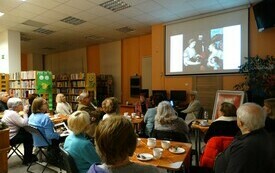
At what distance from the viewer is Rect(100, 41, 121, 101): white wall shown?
9.21 m

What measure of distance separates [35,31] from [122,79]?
3.88 meters

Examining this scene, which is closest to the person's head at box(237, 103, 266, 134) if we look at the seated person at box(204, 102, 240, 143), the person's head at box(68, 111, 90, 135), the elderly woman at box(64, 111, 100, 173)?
the seated person at box(204, 102, 240, 143)

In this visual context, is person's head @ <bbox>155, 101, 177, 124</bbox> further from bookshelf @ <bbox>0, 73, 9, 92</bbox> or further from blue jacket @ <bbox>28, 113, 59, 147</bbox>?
bookshelf @ <bbox>0, 73, 9, 92</bbox>

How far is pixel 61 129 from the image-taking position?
3.88m

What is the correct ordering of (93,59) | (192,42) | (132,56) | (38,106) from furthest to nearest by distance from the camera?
(93,59) → (132,56) → (192,42) → (38,106)

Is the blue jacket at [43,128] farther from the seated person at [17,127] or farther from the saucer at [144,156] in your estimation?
the saucer at [144,156]

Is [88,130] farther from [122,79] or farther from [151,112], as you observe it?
[122,79]

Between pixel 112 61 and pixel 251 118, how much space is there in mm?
8112

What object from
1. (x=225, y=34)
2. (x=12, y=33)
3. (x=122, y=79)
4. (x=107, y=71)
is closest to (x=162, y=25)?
(x=225, y=34)

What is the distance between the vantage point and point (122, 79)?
9125 millimetres

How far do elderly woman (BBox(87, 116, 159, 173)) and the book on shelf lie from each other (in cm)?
258

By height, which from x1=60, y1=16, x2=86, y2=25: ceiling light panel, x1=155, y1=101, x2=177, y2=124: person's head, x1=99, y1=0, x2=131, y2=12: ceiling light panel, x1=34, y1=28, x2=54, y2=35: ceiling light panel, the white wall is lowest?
x1=155, y1=101, x2=177, y2=124: person's head

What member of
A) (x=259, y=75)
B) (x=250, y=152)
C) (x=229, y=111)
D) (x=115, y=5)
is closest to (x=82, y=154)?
(x=250, y=152)

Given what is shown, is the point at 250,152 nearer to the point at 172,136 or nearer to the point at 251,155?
the point at 251,155
